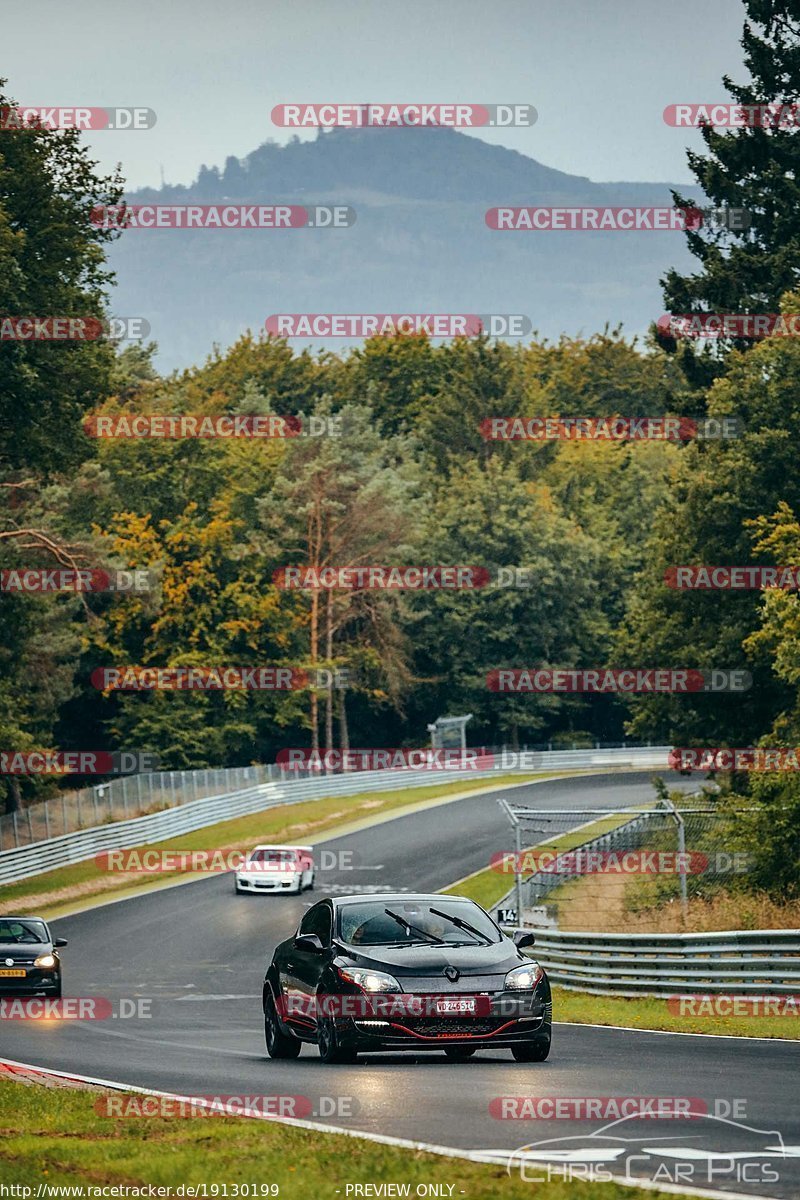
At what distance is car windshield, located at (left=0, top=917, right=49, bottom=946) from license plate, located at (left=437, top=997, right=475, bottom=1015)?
13722mm

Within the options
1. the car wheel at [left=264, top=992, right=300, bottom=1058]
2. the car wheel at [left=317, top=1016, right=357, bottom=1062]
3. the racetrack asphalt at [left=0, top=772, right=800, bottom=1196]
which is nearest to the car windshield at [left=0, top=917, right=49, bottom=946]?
the racetrack asphalt at [left=0, top=772, right=800, bottom=1196]

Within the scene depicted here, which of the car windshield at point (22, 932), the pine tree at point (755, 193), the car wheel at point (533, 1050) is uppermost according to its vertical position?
the pine tree at point (755, 193)

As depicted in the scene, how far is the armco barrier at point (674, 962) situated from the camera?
22.1 meters

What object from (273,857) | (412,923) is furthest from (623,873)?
(273,857)

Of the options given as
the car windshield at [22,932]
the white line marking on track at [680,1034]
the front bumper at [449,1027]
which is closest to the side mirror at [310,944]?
the front bumper at [449,1027]

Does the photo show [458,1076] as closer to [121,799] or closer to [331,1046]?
[331,1046]

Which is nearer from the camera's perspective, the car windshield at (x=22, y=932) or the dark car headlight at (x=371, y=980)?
the dark car headlight at (x=371, y=980)

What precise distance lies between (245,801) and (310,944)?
53303mm

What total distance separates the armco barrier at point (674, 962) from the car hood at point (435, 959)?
720 cm

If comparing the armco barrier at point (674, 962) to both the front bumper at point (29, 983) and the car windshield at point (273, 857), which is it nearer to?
the front bumper at point (29, 983)

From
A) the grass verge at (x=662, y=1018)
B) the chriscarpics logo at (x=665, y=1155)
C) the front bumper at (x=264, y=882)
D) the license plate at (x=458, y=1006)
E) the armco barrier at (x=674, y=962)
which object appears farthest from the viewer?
the front bumper at (x=264, y=882)

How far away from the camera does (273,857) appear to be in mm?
50125

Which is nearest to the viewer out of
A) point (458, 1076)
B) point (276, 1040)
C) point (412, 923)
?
point (458, 1076)

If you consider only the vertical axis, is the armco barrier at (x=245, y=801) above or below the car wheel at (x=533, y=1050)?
below
